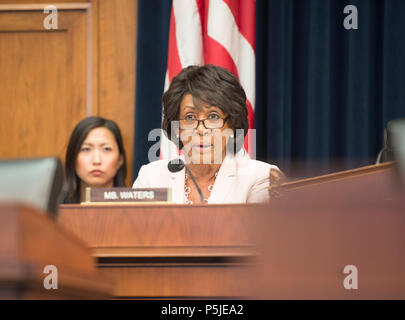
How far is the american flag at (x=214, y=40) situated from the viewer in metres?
3.10

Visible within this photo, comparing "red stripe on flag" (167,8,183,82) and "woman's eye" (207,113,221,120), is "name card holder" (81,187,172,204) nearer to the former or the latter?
"woman's eye" (207,113,221,120)

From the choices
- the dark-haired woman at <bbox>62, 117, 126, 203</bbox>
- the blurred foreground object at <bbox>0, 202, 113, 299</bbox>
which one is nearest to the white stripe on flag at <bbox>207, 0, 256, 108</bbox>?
the dark-haired woman at <bbox>62, 117, 126, 203</bbox>

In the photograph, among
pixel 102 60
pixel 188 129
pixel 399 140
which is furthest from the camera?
pixel 102 60

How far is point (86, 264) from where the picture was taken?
102 cm

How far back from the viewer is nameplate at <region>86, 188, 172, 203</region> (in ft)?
5.32

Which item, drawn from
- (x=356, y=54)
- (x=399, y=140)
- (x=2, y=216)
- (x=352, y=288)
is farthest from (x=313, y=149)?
(x=2, y=216)

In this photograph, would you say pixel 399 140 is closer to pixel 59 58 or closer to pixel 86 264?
pixel 86 264

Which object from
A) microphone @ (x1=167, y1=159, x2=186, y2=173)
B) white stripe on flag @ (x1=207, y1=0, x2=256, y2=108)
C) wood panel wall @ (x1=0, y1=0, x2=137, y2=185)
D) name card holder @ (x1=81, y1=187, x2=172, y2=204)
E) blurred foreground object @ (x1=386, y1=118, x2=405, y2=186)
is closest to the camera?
blurred foreground object @ (x1=386, y1=118, x2=405, y2=186)

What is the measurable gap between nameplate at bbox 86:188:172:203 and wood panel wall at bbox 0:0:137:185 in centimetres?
192

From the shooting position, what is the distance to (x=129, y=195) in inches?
63.9

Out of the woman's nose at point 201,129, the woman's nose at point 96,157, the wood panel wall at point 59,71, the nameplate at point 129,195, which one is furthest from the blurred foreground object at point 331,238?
the wood panel wall at point 59,71

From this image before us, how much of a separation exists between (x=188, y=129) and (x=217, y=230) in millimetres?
782

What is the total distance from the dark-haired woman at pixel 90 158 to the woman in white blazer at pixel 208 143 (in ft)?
2.13

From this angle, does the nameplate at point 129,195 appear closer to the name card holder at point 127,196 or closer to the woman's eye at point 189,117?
the name card holder at point 127,196
